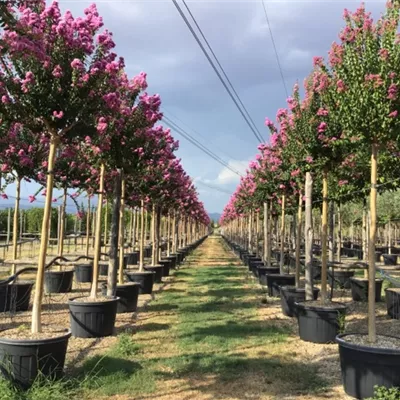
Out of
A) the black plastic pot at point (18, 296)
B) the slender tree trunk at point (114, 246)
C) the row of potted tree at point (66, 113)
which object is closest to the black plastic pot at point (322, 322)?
the row of potted tree at point (66, 113)

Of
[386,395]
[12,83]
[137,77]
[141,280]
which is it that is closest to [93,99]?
[12,83]

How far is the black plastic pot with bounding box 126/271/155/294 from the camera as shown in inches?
436

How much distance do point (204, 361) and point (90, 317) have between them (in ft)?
6.52

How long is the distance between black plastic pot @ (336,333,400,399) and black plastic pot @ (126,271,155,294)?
272 inches

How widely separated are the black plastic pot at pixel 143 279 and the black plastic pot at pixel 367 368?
22.7ft

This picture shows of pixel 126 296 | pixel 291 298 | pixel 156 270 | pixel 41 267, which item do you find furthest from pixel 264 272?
pixel 41 267

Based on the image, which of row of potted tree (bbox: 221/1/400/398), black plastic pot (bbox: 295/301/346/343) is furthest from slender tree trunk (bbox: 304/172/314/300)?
black plastic pot (bbox: 295/301/346/343)

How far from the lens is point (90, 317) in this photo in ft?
22.7

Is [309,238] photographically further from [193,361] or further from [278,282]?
[193,361]

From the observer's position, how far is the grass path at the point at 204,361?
4867 millimetres

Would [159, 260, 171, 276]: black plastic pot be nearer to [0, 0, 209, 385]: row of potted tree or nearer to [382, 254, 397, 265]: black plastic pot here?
[0, 0, 209, 385]: row of potted tree

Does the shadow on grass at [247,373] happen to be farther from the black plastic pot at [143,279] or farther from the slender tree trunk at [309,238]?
the black plastic pot at [143,279]

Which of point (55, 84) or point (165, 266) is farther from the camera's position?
point (165, 266)

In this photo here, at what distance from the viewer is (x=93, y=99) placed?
18.3 ft
